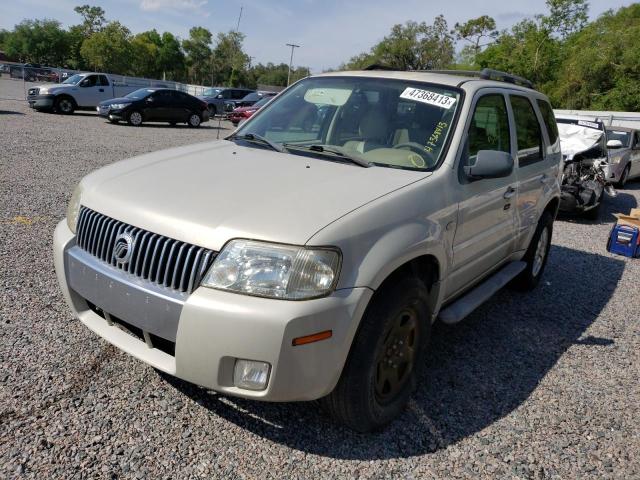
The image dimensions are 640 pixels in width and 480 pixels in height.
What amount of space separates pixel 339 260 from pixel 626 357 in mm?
2927

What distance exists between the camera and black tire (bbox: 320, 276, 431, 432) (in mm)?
2465

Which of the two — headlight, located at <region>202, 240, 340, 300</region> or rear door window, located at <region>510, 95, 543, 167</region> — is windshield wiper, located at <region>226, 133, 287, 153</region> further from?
rear door window, located at <region>510, 95, 543, 167</region>

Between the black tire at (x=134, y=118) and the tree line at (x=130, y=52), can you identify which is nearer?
the black tire at (x=134, y=118)

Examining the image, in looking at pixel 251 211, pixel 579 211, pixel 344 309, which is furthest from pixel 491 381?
pixel 579 211

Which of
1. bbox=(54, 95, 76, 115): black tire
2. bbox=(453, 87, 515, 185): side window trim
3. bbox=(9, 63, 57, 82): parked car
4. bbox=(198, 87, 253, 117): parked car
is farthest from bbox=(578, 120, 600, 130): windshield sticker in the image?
bbox=(9, 63, 57, 82): parked car

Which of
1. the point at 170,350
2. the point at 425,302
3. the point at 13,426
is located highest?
the point at 425,302

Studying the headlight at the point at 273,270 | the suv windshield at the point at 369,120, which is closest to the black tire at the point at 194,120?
the suv windshield at the point at 369,120

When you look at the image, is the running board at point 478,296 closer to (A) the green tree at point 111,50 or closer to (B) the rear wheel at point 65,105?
(B) the rear wheel at point 65,105

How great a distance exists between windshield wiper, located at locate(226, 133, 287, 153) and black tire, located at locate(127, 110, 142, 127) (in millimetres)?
17333

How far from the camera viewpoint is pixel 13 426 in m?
2.57

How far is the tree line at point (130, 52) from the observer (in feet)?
242

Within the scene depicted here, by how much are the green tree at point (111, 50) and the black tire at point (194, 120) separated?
188 feet

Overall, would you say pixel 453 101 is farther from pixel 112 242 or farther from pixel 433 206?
pixel 112 242

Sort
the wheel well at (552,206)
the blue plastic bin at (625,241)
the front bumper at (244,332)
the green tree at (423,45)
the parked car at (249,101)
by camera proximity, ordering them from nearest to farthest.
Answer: the front bumper at (244,332) → the wheel well at (552,206) → the blue plastic bin at (625,241) → the parked car at (249,101) → the green tree at (423,45)
